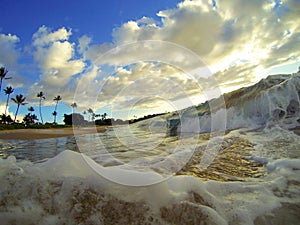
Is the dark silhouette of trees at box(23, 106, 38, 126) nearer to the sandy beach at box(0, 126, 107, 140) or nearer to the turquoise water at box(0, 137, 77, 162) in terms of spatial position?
the sandy beach at box(0, 126, 107, 140)

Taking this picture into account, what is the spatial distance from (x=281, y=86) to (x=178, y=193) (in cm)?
909

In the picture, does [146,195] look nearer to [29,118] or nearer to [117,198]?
[117,198]

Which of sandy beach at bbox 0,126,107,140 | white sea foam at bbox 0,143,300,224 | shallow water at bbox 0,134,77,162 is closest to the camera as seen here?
white sea foam at bbox 0,143,300,224

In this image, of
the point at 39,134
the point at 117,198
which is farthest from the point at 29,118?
the point at 117,198

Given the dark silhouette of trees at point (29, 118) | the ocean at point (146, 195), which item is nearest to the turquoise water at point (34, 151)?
the ocean at point (146, 195)

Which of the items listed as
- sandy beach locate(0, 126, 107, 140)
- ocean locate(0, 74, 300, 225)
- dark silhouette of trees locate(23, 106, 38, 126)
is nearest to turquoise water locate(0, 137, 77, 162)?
ocean locate(0, 74, 300, 225)

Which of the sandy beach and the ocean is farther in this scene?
the sandy beach

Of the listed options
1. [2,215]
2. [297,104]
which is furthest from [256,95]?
[2,215]

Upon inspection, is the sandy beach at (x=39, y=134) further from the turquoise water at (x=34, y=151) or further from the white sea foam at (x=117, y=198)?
the white sea foam at (x=117, y=198)

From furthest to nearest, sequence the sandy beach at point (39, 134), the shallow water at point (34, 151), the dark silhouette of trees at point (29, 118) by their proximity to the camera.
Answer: the dark silhouette of trees at point (29, 118) < the sandy beach at point (39, 134) < the shallow water at point (34, 151)

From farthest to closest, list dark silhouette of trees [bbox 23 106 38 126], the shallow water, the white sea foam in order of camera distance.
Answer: dark silhouette of trees [bbox 23 106 38 126]
the shallow water
the white sea foam

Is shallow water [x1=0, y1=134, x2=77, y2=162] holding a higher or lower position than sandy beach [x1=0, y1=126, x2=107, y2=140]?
lower

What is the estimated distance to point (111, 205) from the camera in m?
1.82

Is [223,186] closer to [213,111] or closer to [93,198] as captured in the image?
[93,198]
